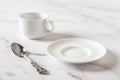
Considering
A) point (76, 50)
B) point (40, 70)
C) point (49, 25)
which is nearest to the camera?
point (40, 70)

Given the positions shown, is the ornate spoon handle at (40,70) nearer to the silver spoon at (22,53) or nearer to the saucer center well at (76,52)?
the silver spoon at (22,53)

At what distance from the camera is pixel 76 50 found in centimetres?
94

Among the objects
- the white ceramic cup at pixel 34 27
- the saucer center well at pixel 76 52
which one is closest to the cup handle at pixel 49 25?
the white ceramic cup at pixel 34 27

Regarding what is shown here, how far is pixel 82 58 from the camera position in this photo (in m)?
0.87

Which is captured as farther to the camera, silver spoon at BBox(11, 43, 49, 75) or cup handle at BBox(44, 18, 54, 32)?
cup handle at BBox(44, 18, 54, 32)

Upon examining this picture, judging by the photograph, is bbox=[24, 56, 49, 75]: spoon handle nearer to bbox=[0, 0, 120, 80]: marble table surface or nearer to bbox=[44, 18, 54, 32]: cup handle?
bbox=[0, 0, 120, 80]: marble table surface

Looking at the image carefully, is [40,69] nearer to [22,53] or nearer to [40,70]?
[40,70]

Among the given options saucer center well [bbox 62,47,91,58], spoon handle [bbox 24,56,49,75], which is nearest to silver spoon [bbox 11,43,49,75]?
spoon handle [bbox 24,56,49,75]

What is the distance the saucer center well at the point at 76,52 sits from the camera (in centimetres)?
90

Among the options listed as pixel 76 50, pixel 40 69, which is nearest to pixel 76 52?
pixel 76 50

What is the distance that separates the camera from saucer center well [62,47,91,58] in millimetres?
897

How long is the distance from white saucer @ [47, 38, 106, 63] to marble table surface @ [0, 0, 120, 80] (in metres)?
0.02

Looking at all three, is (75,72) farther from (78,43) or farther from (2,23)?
(2,23)

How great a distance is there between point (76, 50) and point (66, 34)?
181 millimetres
